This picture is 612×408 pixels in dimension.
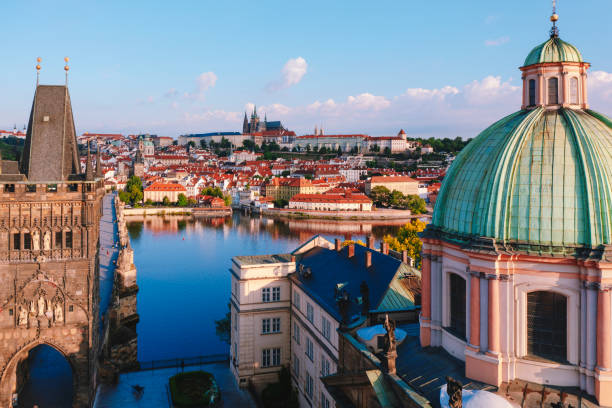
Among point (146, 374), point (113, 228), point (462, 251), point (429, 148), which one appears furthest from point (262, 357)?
point (429, 148)

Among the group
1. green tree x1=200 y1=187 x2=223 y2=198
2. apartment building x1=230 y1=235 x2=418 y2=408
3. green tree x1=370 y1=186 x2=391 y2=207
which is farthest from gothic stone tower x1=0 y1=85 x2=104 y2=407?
green tree x1=370 y1=186 x2=391 y2=207

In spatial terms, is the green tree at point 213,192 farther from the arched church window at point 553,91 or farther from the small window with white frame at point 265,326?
the arched church window at point 553,91

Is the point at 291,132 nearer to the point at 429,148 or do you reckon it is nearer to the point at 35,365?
the point at 429,148

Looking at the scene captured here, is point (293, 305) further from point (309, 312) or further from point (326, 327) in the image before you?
point (326, 327)

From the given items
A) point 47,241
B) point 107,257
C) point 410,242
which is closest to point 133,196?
point 107,257

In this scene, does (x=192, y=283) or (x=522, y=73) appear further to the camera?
(x=192, y=283)

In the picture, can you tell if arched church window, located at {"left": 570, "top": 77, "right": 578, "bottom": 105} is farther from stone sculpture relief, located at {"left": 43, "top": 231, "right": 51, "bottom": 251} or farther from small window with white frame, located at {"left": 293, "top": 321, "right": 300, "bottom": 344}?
stone sculpture relief, located at {"left": 43, "top": 231, "right": 51, "bottom": 251}
